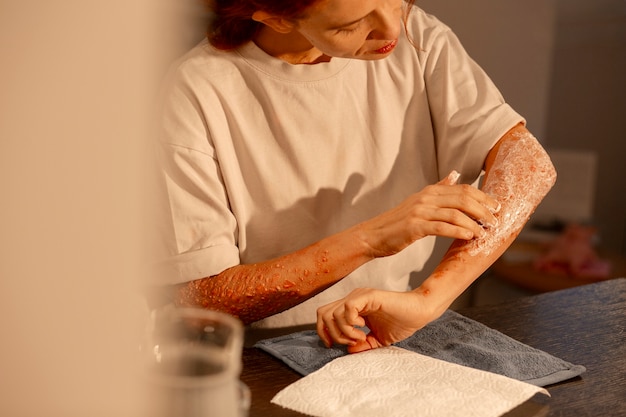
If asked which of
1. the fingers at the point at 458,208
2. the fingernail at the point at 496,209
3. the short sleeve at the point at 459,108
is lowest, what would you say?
the fingernail at the point at 496,209

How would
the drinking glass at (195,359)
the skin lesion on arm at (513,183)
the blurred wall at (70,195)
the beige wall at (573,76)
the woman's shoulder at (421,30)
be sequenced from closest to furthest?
1. the blurred wall at (70,195)
2. the drinking glass at (195,359)
3. the skin lesion on arm at (513,183)
4. the woman's shoulder at (421,30)
5. the beige wall at (573,76)

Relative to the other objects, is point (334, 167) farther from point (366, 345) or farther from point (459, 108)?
point (366, 345)

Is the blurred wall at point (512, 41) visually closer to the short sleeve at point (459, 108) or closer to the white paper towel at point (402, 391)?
the short sleeve at point (459, 108)

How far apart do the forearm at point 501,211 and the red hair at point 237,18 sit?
28 centimetres

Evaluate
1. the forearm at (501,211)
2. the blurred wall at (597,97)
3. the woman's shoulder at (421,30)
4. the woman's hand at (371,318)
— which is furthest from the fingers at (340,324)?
the blurred wall at (597,97)

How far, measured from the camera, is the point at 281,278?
3.26 ft

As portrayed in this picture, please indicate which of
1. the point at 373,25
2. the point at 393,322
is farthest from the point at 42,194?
the point at 373,25

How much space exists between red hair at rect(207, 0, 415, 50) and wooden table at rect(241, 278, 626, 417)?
0.43 meters

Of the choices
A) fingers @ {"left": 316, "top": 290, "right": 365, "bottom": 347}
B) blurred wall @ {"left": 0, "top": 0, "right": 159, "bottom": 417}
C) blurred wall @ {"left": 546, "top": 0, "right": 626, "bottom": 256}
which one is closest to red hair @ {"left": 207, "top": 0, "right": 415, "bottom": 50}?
fingers @ {"left": 316, "top": 290, "right": 365, "bottom": 347}

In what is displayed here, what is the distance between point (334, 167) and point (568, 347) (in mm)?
453

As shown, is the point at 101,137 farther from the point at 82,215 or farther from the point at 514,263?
the point at 514,263

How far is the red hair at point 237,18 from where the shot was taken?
951mm

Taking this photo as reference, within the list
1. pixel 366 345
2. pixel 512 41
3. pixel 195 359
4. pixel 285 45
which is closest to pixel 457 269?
pixel 366 345

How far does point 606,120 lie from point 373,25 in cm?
218
